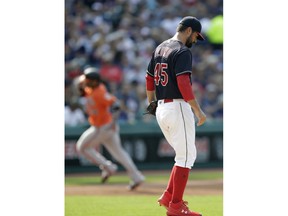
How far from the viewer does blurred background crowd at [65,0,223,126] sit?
16359 mm

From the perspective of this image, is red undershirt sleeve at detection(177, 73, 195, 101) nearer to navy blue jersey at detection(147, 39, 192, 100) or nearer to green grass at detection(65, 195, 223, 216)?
navy blue jersey at detection(147, 39, 192, 100)

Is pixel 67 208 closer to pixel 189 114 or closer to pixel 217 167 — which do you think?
pixel 189 114

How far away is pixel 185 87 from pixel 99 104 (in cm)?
527

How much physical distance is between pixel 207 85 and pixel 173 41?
10332mm

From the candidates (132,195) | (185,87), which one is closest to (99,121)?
(132,195)

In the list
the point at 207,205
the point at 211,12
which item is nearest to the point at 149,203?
the point at 207,205

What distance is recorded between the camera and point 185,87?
664 cm

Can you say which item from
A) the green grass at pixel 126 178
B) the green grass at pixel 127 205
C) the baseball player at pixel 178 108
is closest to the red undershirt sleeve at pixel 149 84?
the baseball player at pixel 178 108

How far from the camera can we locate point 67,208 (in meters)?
8.59

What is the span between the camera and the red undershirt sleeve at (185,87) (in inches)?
261

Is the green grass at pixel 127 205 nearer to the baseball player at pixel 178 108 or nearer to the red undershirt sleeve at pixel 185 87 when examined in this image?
the baseball player at pixel 178 108

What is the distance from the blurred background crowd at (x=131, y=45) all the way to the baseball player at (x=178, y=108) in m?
8.68

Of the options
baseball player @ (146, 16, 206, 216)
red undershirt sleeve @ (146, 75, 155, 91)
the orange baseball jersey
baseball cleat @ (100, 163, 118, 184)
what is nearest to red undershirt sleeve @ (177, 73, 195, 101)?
baseball player @ (146, 16, 206, 216)

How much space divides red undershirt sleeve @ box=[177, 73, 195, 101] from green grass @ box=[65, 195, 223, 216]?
1.70 meters
